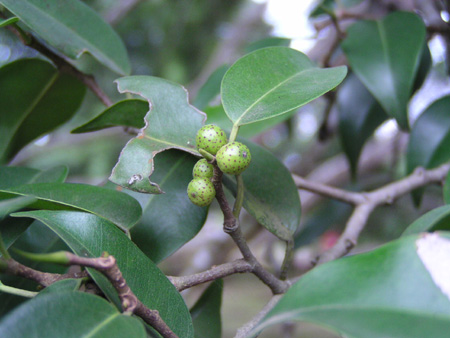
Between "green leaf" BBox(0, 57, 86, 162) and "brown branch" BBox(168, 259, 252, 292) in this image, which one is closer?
"brown branch" BBox(168, 259, 252, 292)

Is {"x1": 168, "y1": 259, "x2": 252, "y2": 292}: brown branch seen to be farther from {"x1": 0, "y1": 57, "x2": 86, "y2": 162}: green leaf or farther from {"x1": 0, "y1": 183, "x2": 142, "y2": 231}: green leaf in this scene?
{"x1": 0, "y1": 57, "x2": 86, "y2": 162}: green leaf

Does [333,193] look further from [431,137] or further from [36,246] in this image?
[36,246]

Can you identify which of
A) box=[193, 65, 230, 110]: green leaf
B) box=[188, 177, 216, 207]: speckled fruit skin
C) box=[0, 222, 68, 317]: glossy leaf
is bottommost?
box=[0, 222, 68, 317]: glossy leaf

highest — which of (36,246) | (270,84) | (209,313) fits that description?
(270,84)

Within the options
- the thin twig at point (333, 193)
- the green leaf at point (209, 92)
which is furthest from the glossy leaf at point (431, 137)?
the green leaf at point (209, 92)

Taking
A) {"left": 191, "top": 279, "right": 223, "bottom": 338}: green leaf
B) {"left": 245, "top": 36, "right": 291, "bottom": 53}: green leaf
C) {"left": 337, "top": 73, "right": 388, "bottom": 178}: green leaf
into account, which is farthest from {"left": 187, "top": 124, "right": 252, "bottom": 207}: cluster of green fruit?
{"left": 337, "top": 73, "right": 388, "bottom": 178}: green leaf

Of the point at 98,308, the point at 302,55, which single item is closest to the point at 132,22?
the point at 302,55

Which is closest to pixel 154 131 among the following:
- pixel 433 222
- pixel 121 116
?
pixel 121 116
